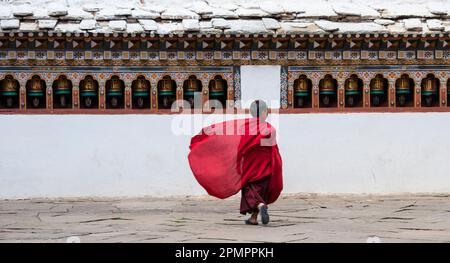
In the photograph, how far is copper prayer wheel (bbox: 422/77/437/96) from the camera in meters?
15.7

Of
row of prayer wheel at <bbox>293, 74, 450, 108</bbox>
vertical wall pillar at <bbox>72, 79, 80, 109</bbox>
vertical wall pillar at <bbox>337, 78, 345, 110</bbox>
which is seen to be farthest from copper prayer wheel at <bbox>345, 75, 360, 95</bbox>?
vertical wall pillar at <bbox>72, 79, 80, 109</bbox>

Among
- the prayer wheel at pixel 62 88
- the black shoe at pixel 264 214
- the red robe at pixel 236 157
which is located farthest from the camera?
the prayer wheel at pixel 62 88

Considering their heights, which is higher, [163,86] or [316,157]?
[163,86]

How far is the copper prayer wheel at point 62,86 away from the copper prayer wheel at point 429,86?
558 centimetres

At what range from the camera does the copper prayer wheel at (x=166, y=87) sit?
50.4 ft

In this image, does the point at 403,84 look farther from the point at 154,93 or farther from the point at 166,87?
the point at 154,93

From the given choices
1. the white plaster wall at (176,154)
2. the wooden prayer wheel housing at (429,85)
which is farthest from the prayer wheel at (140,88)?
the wooden prayer wheel housing at (429,85)

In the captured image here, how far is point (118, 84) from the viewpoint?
15328 mm

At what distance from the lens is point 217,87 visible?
50.7 feet

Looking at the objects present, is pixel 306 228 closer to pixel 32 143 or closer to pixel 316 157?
pixel 316 157

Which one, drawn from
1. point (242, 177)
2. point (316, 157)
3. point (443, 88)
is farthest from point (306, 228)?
point (443, 88)

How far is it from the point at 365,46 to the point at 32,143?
5347 millimetres

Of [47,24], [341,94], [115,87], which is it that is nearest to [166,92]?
[115,87]

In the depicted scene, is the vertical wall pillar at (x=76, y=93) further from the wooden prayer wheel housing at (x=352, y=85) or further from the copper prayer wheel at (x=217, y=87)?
the wooden prayer wheel housing at (x=352, y=85)
